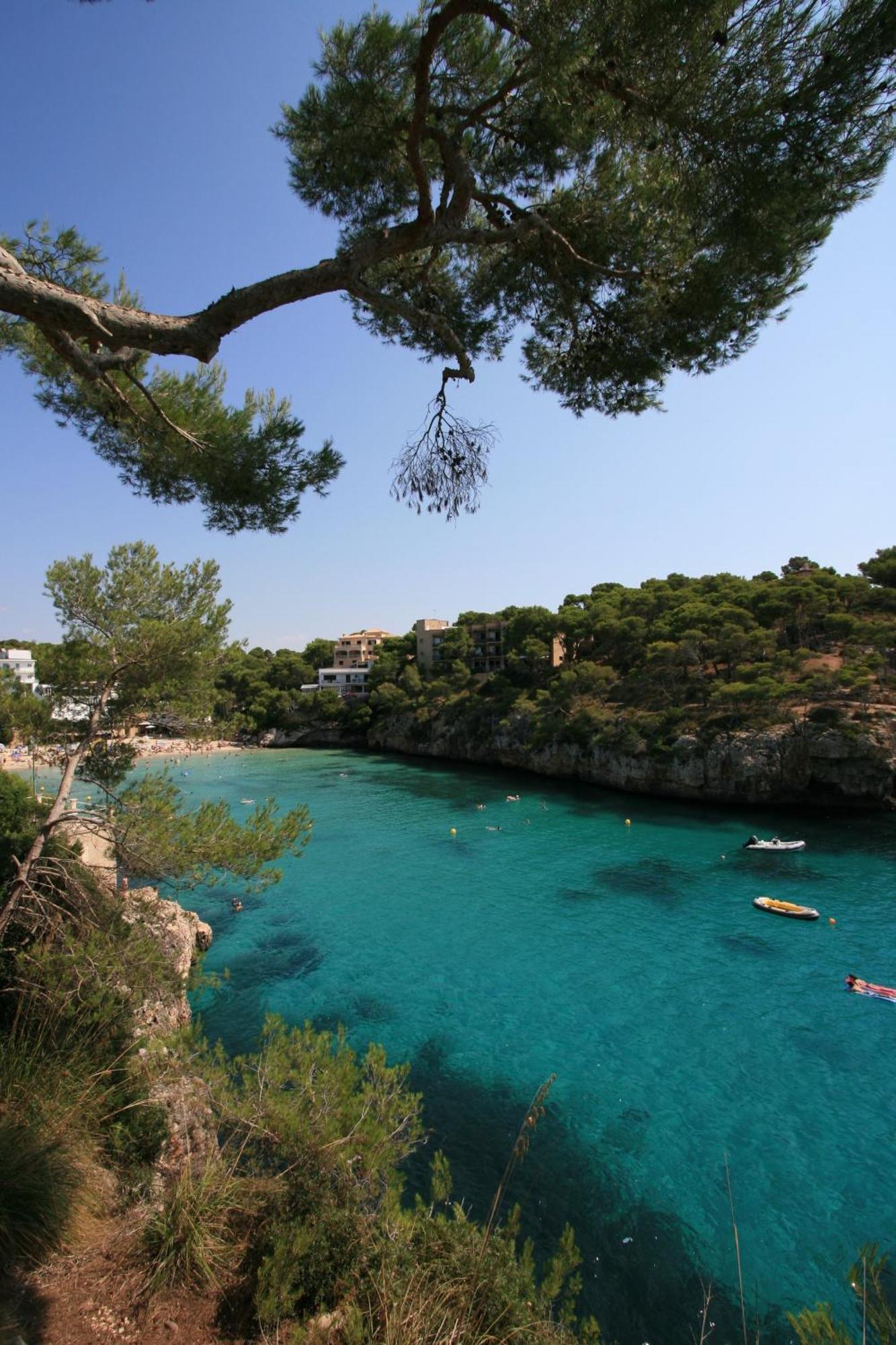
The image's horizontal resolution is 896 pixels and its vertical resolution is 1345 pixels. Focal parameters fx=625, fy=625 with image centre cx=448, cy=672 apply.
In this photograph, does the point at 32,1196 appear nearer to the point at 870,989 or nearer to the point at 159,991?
the point at 159,991

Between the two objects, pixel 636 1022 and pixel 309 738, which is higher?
pixel 309 738

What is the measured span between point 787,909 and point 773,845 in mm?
5021

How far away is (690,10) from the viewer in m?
2.96

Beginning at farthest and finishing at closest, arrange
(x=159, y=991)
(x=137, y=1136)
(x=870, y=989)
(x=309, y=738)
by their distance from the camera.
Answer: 1. (x=309, y=738)
2. (x=870, y=989)
3. (x=159, y=991)
4. (x=137, y=1136)

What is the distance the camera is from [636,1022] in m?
9.52

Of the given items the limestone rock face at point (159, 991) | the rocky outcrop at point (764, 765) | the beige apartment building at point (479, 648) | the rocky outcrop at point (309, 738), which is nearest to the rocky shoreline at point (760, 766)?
the rocky outcrop at point (764, 765)

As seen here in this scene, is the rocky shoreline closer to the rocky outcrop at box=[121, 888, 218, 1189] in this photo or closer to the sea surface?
the sea surface

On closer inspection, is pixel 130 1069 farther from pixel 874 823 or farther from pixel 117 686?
pixel 874 823

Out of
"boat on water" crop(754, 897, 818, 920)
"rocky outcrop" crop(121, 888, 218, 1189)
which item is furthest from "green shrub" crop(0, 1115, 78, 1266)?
"boat on water" crop(754, 897, 818, 920)

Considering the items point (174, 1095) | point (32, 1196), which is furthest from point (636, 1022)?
point (32, 1196)

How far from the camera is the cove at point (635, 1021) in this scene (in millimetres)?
5910

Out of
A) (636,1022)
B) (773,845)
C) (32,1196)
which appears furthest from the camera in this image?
(773,845)

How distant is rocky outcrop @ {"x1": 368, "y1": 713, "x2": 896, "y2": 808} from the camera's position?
69.5 ft

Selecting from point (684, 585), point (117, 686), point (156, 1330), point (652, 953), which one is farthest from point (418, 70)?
point (684, 585)
